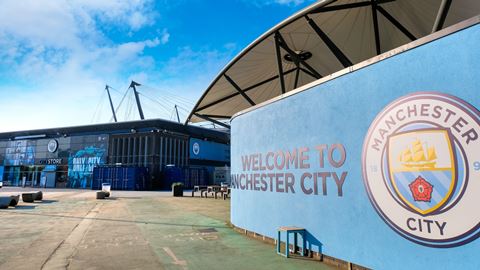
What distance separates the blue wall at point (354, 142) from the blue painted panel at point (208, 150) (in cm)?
4909

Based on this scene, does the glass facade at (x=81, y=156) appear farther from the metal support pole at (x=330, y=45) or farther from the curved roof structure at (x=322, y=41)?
the metal support pole at (x=330, y=45)

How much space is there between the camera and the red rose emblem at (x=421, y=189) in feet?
17.2

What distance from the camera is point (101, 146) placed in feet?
176

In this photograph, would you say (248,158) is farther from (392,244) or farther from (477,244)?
(477,244)

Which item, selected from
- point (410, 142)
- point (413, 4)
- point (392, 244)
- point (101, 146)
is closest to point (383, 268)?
point (392, 244)

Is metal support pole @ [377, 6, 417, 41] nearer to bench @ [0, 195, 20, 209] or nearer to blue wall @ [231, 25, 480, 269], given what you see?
blue wall @ [231, 25, 480, 269]

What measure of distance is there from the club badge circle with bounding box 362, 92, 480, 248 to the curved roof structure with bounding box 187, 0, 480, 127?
10.8 ft

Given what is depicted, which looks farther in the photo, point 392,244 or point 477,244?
point 392,244

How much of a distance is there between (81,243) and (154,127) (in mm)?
42958

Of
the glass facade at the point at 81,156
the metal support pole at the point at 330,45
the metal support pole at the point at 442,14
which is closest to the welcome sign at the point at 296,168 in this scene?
the metal support pole at the point at 442,14

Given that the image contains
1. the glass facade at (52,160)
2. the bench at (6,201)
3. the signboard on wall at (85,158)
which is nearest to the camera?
the bench at (6,201)

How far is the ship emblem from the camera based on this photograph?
5.02m

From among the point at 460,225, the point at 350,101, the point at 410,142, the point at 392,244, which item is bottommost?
the point at 392,244

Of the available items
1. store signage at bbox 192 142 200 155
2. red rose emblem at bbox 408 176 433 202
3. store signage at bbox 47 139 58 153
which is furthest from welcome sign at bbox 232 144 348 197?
store signage at bbox 47 139 58 153
